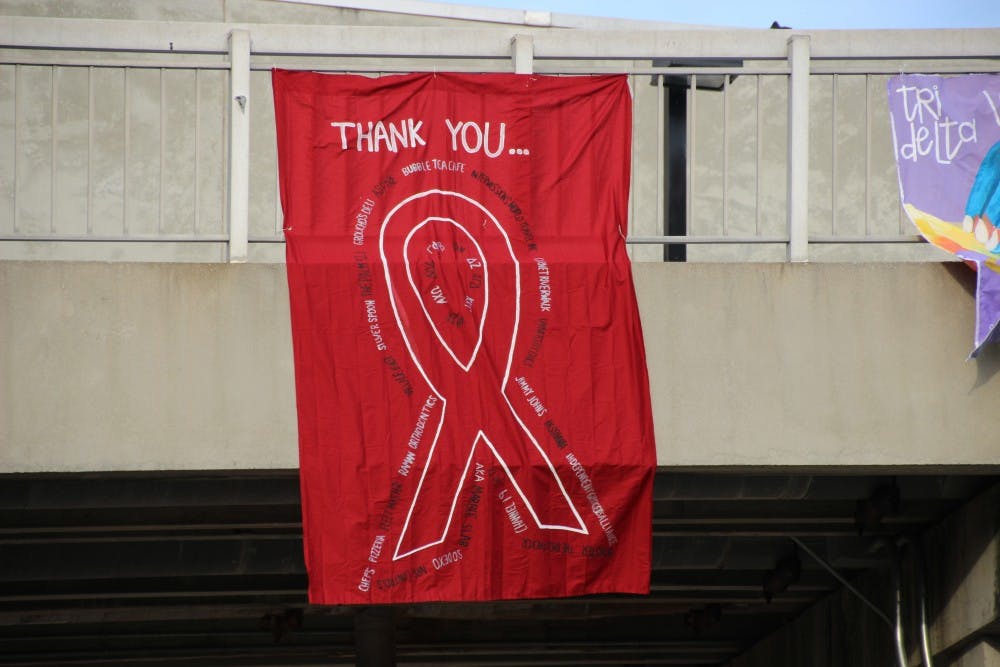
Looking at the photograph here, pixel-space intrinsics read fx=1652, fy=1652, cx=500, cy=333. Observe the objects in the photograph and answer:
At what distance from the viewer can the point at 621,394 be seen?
8.62 metres

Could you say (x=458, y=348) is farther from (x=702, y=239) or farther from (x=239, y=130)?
(x=239, y=130)

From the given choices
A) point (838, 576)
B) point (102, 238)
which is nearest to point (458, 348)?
point (102, 238)

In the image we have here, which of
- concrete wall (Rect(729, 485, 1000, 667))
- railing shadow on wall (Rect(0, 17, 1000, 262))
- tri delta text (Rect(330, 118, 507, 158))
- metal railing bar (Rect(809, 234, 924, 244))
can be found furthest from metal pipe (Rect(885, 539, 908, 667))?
tri delta text (Rect(330, 118, 507, 158))

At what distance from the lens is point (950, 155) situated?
30.2 feet

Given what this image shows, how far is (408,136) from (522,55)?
0.79 meters

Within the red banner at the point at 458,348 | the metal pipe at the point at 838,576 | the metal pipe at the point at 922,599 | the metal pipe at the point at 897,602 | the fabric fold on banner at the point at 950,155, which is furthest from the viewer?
the metal pipe at the point at 838,576

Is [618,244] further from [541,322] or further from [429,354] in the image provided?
[429,354]

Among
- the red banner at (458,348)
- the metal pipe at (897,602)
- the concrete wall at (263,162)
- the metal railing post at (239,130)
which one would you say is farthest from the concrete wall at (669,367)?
the concrete wall at (263,162)

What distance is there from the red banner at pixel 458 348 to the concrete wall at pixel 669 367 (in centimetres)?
25

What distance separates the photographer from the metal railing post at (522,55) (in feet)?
29.7

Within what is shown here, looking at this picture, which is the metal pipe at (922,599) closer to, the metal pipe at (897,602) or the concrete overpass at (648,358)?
the concrete overpass at (648,358)

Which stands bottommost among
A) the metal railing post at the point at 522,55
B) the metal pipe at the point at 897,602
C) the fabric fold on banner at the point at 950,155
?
the metal pipe at the point at 897,602

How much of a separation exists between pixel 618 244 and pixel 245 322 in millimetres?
2010

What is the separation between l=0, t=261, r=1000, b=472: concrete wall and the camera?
27.9 ft
